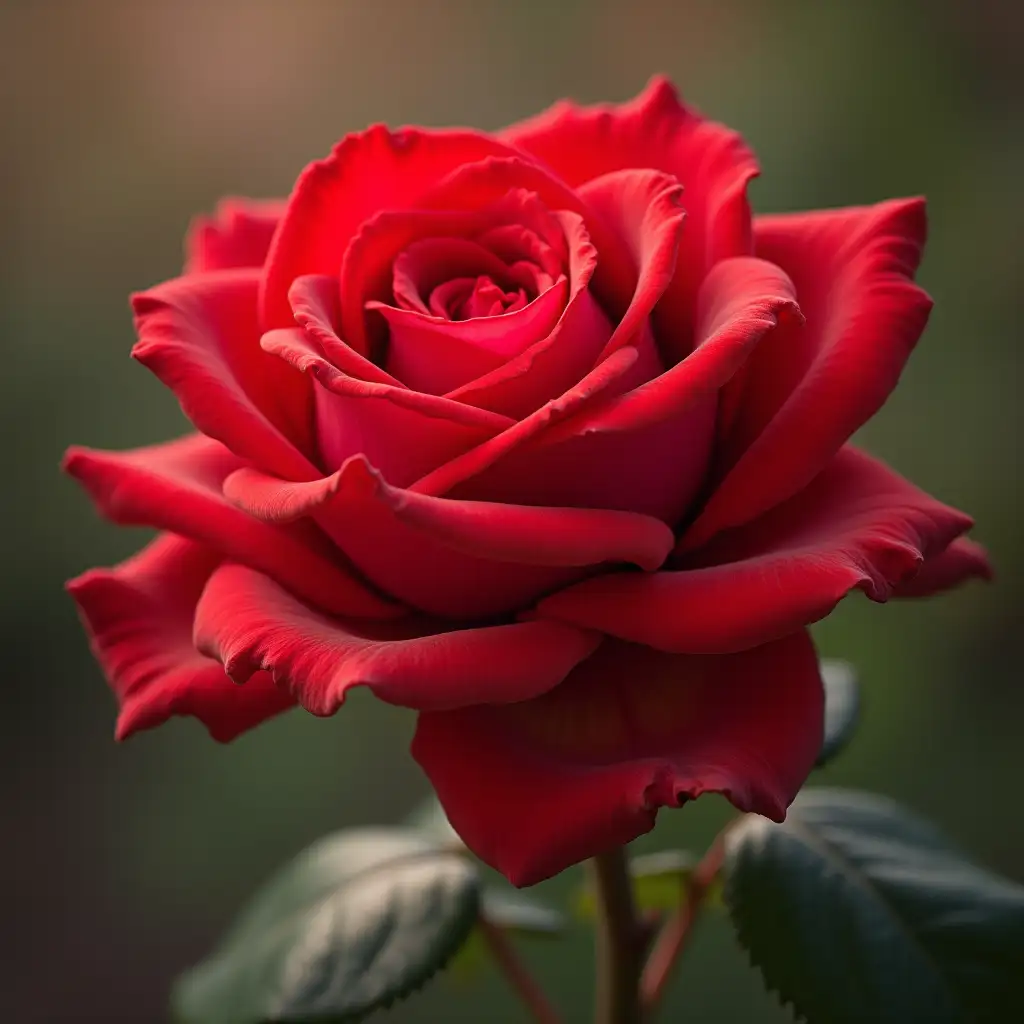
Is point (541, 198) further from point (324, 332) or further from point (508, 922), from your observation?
point (508, 922)

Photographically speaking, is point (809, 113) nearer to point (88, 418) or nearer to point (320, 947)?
point (88, 418)

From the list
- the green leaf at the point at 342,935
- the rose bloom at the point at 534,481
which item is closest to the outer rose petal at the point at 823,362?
the rose bloom at the point at 534,481

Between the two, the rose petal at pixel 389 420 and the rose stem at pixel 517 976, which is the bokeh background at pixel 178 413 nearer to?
the rose stem at pixel 517 976

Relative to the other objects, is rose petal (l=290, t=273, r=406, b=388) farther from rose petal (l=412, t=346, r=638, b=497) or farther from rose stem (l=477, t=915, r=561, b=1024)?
rose stem (l=477, t=915, r=561, b=1024)

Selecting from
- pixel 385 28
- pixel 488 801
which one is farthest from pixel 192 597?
pixel 385 28

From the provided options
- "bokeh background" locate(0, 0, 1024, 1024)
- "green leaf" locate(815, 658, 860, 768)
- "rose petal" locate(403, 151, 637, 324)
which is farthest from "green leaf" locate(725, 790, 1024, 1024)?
"bokeh background" locate(0, 0, 1024, 1024)

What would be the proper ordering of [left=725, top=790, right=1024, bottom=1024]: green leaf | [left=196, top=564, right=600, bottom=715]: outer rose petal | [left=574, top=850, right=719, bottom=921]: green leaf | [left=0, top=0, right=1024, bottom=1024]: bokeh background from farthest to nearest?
[left=0, top=0, right=1024, bottom=1024]: bokeh background, [left=574, top=850, right=719, bottom=921]: green leaf, [left=725, top=790, right=1024, bottom=1024]: green leaf, [left=196, top=564, right=600, bottom=715]: outer rose petal
